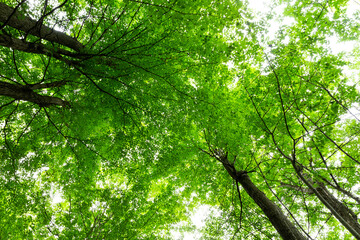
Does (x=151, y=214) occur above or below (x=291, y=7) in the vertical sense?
below

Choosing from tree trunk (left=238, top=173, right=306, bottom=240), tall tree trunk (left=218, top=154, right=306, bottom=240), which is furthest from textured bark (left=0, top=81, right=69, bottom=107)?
tree trunk (left=238, top=173, right=306, bottom=240)

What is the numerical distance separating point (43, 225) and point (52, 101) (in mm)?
3510

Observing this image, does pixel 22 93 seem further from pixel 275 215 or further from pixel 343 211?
pixel 343 211

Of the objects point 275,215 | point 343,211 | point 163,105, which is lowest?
point 343,211

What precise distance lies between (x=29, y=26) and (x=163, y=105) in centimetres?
261

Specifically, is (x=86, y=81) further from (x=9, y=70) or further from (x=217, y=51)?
(x=217, y=51)

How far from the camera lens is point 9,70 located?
12.2 feet

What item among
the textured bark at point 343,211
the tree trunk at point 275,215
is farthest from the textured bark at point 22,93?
the textured bark at point 343,211

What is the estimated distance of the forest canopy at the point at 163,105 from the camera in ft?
8.51

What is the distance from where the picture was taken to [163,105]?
415cm

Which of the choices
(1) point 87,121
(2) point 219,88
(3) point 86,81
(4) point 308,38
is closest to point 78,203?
(1) point 87,121

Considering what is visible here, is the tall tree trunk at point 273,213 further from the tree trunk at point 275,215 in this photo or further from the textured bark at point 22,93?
the textured bark at point 22,93

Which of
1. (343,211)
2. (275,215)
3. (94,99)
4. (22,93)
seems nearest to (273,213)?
(275,215)

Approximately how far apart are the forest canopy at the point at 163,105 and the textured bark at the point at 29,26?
0.02 m
